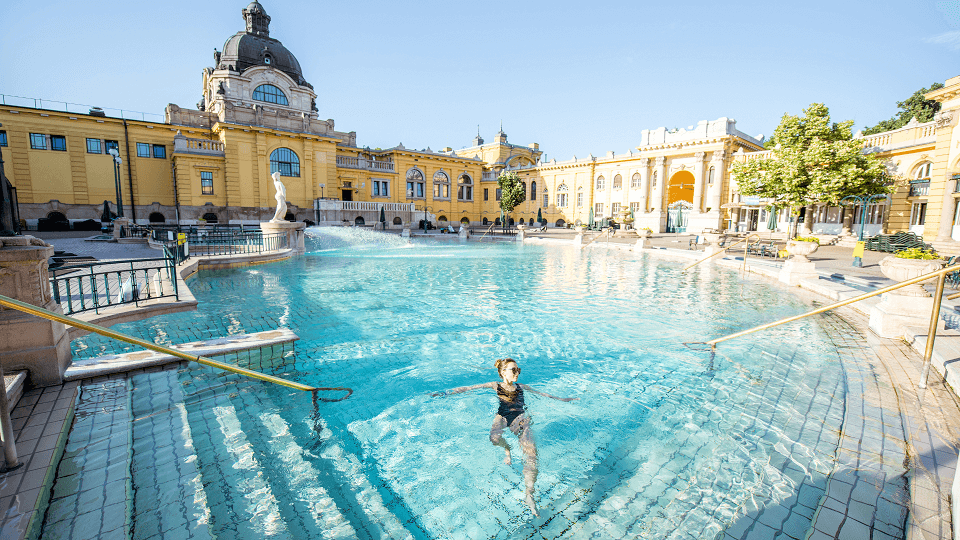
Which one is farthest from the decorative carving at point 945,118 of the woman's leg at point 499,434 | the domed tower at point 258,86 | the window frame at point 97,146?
the window frame at point 97,146

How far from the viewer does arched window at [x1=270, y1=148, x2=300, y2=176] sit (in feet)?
105

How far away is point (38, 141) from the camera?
1104 inches

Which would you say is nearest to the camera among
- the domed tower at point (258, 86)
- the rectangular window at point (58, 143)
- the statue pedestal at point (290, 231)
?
the statue pedestal at point (290, 231)

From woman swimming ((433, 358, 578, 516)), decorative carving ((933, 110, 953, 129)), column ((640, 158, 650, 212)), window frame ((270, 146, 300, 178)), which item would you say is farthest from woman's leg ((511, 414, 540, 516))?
column ((640, 158, 650, 212))

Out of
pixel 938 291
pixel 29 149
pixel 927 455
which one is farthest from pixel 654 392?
pixel 29 149

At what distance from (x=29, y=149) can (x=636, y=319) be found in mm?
39492

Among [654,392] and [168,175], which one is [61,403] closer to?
[654,392]

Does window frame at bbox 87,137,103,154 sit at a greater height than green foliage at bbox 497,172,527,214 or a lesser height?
greater

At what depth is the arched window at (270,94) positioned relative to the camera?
3462 cm

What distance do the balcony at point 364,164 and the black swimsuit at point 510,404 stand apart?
120 ft

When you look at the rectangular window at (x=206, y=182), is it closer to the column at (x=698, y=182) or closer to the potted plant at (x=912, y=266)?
the potted plant at (x=912, y=266)

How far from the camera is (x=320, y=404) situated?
4.86 meters

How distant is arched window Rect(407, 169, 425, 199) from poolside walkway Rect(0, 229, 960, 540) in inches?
1562

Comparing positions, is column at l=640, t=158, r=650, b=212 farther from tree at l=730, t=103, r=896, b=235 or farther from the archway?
tree at l=730, t=103, r=896, b=235
